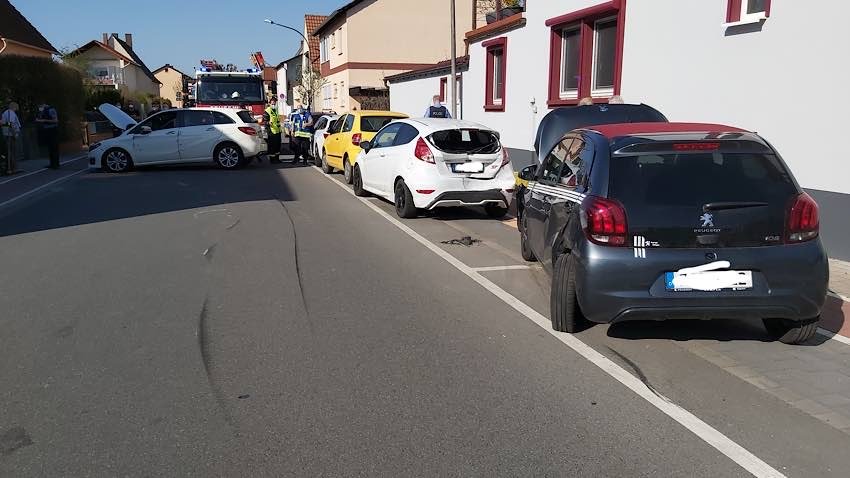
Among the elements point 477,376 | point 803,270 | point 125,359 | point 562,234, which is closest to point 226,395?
point 125,359

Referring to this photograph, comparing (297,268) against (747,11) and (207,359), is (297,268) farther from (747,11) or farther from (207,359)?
(747,11)

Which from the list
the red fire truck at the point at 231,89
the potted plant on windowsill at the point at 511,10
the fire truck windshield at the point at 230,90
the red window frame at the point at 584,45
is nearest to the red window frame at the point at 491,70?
the potted plant on windowsill at the point at 511,10

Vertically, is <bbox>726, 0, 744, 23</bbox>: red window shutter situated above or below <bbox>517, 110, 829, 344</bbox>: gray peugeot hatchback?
above

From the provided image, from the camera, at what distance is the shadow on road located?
11219 mm

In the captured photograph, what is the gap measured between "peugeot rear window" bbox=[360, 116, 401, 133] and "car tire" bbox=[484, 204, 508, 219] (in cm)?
432

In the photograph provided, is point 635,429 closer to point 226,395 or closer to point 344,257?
point 226,395

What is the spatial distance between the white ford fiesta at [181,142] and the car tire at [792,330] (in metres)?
15.9

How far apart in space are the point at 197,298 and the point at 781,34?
7294 mm

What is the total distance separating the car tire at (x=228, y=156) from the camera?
1897 cm

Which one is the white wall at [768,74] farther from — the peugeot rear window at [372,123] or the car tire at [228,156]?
the car tire at [228,156]

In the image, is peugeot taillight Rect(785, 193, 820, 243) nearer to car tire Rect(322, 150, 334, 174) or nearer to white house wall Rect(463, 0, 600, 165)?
white house wall Rect(463, 0, 600, 165)

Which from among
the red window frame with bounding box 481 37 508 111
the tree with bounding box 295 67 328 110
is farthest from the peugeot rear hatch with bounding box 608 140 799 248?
the tree with bounding box 295 67 328 110

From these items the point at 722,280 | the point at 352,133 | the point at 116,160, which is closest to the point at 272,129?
the point at 116,160

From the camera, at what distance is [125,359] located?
193 inches
